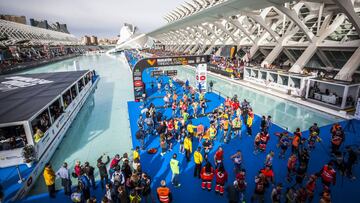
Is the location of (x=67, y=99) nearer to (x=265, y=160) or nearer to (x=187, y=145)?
(x=187, y=145)

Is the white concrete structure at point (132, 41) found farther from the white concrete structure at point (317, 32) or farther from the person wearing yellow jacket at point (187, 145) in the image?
the person wearing yellow jacket at point (187, 145)

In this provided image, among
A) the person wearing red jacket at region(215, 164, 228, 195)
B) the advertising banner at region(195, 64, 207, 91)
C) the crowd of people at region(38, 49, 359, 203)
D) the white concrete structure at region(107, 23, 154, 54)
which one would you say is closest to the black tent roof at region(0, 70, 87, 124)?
the crowd of people at region(38, 49, 359, 203)

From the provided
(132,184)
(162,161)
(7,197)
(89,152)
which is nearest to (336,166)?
(162,161)

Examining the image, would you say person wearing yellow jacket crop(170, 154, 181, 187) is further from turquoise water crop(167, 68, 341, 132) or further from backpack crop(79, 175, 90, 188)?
turquoise water crop(167, 68, 341, 132)

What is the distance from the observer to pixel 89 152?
1121 cm

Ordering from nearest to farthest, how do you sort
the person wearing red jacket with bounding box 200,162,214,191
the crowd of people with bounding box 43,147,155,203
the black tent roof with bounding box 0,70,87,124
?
the crowd of people with bounding box 43,147,155,203 → the person wearing red jacket with bounding box 200,162,214,191 → the black tent roof with bounding box 0,70,87,124

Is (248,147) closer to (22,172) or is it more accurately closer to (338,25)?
(22,172)

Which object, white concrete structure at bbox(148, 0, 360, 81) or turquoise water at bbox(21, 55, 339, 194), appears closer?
turquoise water at bbox(21, 55, 339, 194)

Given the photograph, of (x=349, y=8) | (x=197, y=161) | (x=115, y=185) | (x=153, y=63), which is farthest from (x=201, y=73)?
(x=115, y=185)

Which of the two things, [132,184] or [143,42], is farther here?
[143,42]

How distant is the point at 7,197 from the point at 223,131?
34.3 ft

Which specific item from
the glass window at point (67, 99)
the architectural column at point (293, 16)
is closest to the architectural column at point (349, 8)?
the architectural column at point (293, 16)

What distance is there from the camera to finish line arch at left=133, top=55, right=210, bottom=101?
18328 millimetres

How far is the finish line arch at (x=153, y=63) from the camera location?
1833 cm
